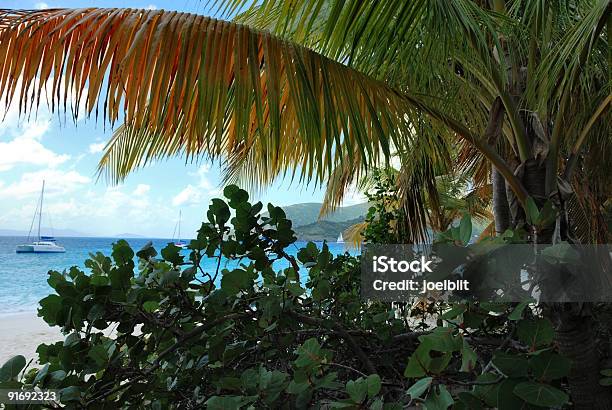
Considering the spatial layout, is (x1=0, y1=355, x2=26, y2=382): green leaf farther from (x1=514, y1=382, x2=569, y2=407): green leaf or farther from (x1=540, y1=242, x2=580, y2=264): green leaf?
(x1=540, y1=242, x2=580, y2=264): green leaf

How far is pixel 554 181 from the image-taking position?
5.76 ft

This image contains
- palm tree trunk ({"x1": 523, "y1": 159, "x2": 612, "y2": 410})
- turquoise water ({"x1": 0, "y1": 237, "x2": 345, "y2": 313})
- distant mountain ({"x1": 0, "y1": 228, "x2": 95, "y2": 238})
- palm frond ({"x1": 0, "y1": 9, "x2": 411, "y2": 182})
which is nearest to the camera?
palm frond ({"x1": 0, "y1": 9, "x2": 411, "y2": 182})

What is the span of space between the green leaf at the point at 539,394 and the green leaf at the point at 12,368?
74 cm

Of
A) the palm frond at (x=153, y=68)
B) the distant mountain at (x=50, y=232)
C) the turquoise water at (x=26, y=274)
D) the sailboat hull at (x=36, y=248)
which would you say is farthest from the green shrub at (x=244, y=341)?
the distant mountain at (x=50, y=232)

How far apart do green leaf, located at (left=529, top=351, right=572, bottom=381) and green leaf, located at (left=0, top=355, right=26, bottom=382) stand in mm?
769

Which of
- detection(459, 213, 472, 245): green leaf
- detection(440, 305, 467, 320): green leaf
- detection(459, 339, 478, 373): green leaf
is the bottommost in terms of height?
detection(459, 339, 478, 373): green leaf

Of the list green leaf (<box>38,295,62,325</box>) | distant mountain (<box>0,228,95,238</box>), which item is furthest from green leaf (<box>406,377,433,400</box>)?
distant mountain (<box>0,228,95,238</box>)

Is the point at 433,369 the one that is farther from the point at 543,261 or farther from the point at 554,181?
the point at 554,181

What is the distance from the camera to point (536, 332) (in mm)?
645

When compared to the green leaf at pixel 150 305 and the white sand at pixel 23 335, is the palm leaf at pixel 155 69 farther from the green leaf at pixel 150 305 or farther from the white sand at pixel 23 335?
the white sand at pixel 23 335

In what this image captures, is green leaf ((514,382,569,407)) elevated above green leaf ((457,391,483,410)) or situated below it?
above

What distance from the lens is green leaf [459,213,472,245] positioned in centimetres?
75

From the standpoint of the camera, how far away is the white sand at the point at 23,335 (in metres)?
10.0

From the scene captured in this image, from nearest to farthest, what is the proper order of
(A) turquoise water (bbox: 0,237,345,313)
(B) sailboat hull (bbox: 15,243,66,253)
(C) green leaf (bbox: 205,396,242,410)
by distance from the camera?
(C) green leaf (bbox: 205,396,242,410), (A) turquoise water (bbox: 0,237,345,313), (B) sailboat hull (bbox: 15,243,66,253)
